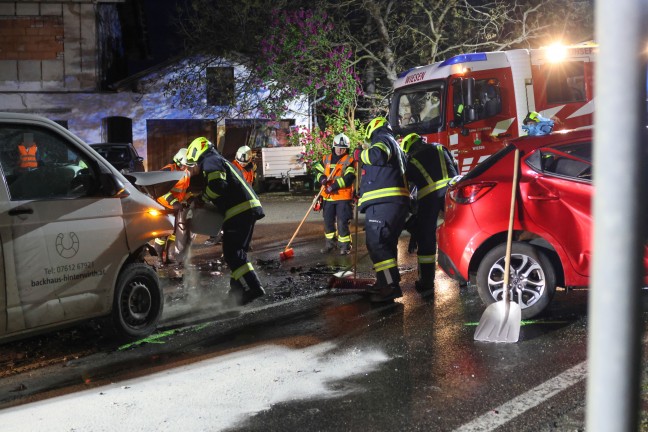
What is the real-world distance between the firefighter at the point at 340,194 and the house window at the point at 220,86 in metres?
15.8

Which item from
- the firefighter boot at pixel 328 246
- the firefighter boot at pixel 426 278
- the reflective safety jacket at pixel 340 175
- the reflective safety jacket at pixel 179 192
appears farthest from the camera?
the firefighter boot at pixel 328 246

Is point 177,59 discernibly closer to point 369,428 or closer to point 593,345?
point 369,428

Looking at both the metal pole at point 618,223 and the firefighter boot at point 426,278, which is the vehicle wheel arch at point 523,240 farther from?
the metal pole at point 618,223

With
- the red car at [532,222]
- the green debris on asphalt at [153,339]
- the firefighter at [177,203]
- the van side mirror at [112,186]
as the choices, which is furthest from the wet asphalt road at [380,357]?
the van side mirror at [112,186]

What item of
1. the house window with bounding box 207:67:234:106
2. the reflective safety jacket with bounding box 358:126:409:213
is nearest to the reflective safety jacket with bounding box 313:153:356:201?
the reflective safety jacket with bounding box 358:126:409:213

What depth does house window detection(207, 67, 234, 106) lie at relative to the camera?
88.2 ft

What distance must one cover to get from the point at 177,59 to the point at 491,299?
22.3 meters

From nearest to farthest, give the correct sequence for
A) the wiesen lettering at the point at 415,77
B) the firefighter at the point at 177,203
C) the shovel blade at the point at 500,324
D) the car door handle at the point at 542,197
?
the shovel blade at the point at 500,324, the car door handle at the point at 542,197, the firefighter at the point at 177,203, the wiesen lettering at the point at 415,77

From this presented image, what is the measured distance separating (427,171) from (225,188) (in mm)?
2161

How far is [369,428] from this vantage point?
4355 mm

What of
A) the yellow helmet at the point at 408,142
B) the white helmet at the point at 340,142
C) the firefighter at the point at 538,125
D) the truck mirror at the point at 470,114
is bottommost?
the yellow helmet at the point at 408,142

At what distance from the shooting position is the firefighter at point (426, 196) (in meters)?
8.31

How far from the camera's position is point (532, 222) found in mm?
6578

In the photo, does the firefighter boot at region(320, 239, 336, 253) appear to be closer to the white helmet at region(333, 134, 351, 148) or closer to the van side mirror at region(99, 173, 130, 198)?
the white helmet at region(333, 134, 351, 148)
